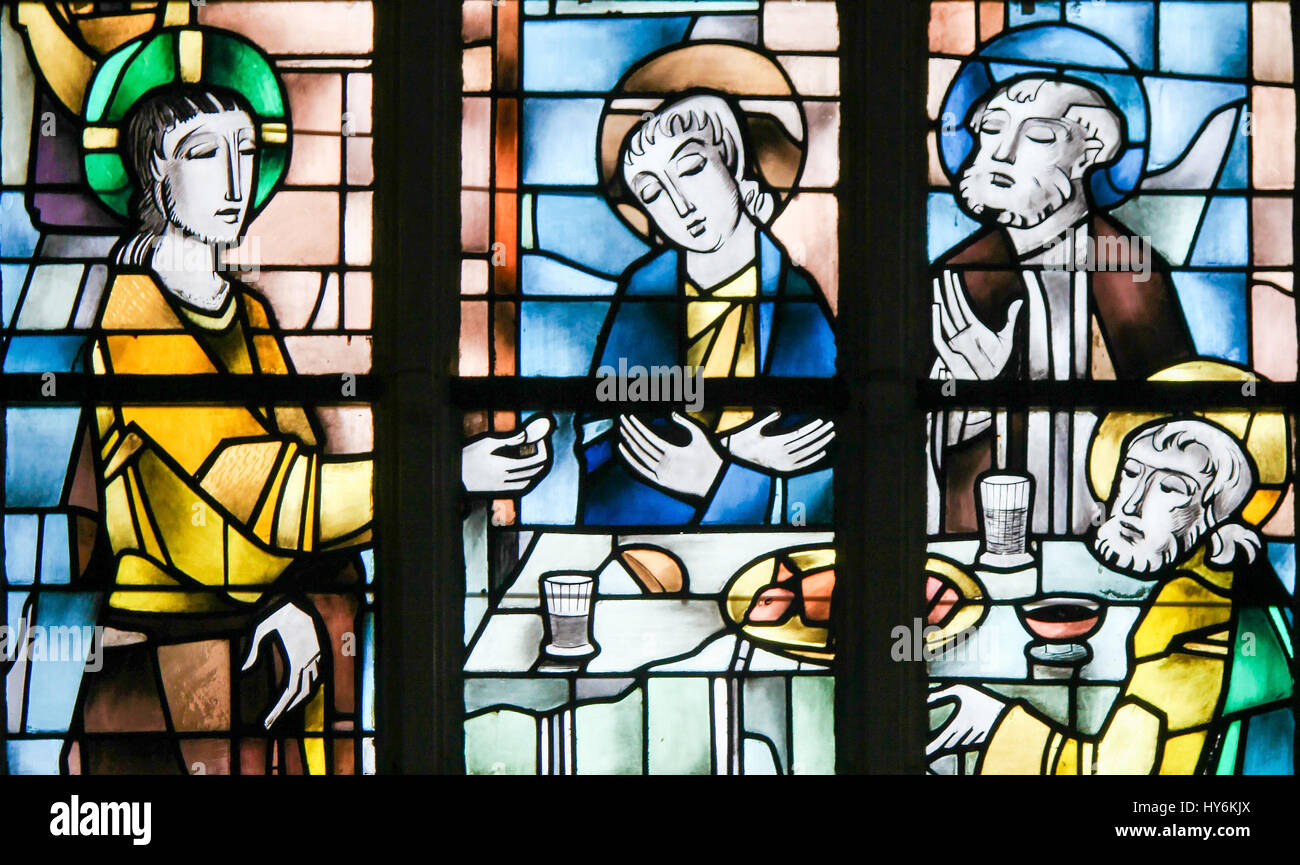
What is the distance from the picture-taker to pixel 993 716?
4199 millimetres

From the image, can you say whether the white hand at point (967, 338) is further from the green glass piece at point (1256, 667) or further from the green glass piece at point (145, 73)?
the green glass piece at point (145, 73)

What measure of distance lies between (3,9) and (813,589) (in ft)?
8.95

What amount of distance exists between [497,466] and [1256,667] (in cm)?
205

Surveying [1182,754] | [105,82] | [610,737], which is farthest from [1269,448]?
[105,82]

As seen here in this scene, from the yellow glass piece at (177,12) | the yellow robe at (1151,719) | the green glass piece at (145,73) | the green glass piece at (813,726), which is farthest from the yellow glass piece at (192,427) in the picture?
the yellow robe at (1151,719)

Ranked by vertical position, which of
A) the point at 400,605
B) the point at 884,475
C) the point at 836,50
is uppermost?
the point at 836,50

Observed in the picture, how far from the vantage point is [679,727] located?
13.7 ft

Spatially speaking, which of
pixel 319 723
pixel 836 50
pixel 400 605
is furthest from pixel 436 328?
pixel 836 50

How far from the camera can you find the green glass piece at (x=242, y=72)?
4391 mm

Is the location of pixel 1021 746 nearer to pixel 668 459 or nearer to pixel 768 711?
pixel 768 711

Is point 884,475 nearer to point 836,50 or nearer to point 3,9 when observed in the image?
point 836,50

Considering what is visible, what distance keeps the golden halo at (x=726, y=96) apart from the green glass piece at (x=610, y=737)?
127 centimetres

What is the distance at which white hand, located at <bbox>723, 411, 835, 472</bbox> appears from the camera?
429cm

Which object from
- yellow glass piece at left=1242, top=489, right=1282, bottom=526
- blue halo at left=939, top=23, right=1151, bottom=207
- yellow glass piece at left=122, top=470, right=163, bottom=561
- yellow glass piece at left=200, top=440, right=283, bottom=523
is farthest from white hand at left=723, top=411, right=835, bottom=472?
yellow glass piece at left=122, top=470, right=163, bottom=561
